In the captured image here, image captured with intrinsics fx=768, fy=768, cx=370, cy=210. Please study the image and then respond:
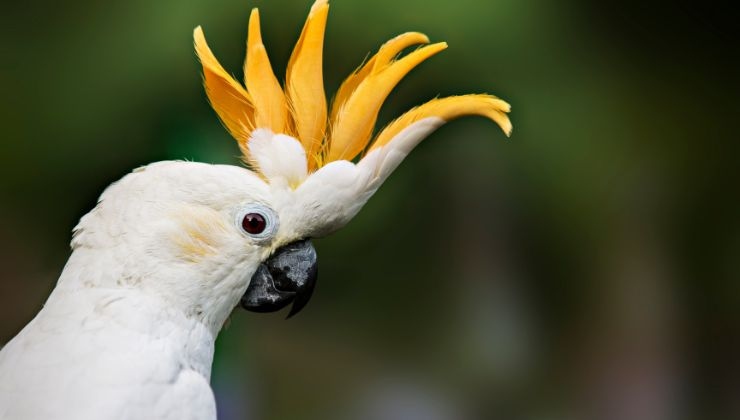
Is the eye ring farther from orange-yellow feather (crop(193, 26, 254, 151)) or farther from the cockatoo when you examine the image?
orange-yellow feather (crop(193, 26, 254, 151))

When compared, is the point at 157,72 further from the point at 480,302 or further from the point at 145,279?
the point at 145,279

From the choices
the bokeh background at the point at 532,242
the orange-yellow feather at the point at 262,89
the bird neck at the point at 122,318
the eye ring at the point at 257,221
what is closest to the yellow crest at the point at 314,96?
the orange-yellow feather at the point at 262,89

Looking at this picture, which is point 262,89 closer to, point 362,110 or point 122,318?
point 362,110

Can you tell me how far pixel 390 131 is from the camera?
132cm

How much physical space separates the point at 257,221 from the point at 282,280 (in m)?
0.12

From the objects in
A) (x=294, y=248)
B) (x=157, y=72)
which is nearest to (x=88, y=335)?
(x=294, y=248)

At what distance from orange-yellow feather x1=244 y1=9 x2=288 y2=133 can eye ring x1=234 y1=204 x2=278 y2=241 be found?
0.15 m

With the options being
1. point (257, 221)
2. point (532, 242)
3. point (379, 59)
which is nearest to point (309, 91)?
point (379, 59)

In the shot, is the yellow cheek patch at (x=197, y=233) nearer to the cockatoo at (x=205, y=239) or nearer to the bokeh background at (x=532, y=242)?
the cockatoo at (x=205, y=239)

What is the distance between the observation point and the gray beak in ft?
4.35

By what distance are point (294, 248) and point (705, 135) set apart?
225 cm

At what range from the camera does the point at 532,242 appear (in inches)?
115

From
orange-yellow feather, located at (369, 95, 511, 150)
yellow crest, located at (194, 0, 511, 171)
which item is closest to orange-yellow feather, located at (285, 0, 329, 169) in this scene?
yellow crest, located at (194, 0, 511, 171)

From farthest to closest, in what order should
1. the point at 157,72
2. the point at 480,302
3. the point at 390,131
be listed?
the point at 480,302, the point at 157,72, the point at 390,131
